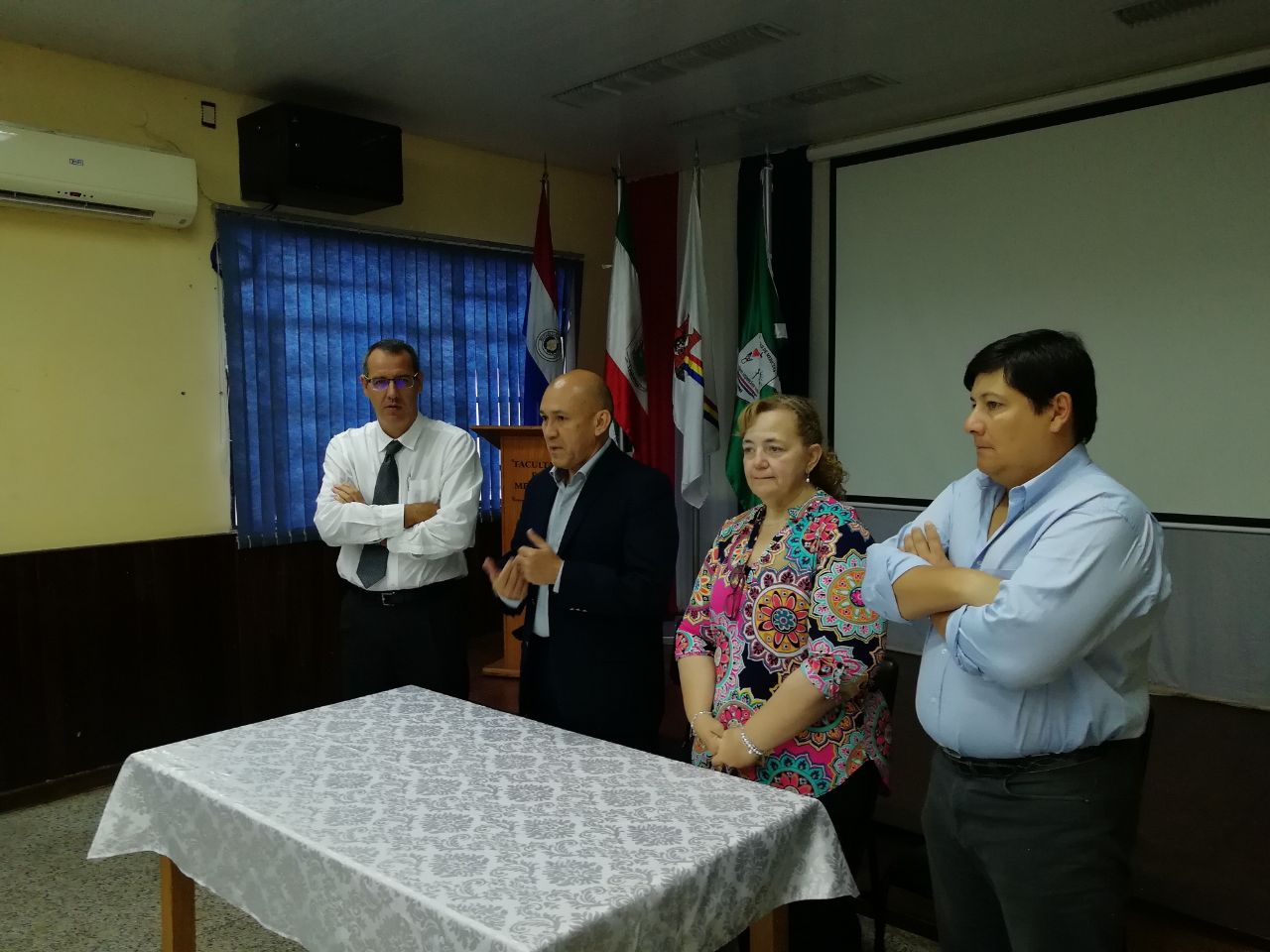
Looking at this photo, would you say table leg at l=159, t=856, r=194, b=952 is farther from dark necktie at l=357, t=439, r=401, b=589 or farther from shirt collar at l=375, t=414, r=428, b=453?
shirt collar at l=375, t=414, r=428, b=453

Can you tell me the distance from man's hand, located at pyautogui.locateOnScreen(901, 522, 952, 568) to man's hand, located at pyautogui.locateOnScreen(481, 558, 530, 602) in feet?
3.28

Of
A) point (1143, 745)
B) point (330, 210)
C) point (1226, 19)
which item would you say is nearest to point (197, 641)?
point (330, 210)

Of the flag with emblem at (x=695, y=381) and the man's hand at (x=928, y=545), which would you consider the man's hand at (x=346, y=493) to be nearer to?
the man's hand at (x=928, y=545)

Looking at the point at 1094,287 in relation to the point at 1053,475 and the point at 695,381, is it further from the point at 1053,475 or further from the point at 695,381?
the point at 1053,475

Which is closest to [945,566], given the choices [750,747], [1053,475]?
[1053,475]

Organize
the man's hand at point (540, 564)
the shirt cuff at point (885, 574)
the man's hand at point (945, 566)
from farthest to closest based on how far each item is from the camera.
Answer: the man's hand at point (540, 564), the shirt cuff at point (885, 574), the man's hand at point (945, 566)

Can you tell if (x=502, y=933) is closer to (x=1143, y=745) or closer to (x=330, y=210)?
(x=1143, y=745)

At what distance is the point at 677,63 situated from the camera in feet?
13.6

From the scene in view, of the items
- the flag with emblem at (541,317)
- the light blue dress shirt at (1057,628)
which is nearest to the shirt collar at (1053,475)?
the light blue dress shirt at (1057,628)

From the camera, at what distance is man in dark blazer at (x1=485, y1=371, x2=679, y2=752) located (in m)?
2.38

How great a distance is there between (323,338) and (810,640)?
3537 millimetres

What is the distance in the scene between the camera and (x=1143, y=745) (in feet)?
5.45

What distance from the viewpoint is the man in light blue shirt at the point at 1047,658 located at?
1470 mm

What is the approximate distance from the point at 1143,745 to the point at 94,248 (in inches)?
163
